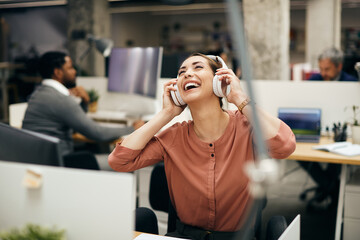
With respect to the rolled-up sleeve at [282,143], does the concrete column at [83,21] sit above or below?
above

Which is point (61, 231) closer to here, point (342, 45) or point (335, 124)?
point (335, 124)

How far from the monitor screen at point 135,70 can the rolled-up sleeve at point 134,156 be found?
66.5 inches

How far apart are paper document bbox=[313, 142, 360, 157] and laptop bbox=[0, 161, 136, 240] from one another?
78.0 inches

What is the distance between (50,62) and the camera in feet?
10.4

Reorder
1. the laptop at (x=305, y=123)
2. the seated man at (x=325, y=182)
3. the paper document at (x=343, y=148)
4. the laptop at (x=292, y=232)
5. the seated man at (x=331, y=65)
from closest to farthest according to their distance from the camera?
the laptop at (x=292, y=232) → the paper document at (x=343, y=148) → the laptop at (x=305, y=123) → the seated man at (x=325, y=182) → the seated man at (x=331, y=65)

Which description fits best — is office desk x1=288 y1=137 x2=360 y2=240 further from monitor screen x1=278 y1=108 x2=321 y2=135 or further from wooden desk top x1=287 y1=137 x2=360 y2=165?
monitor screen x1=278 y1=108 x2=321 y2=135

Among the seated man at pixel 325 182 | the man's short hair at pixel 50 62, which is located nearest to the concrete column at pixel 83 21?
the man's short hair at pixel 50 62

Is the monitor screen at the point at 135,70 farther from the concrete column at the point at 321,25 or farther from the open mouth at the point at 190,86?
the concrete column at the point at 321,25

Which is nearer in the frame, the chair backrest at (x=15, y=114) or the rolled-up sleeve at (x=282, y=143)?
the rolled-up sleeve at (x=282, y=143)

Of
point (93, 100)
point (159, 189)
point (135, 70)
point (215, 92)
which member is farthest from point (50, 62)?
point (215, 92)

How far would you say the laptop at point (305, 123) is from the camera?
303 cm

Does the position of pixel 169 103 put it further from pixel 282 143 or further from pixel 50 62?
pixel 50 62

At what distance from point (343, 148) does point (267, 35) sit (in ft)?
7.29

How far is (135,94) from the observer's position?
11.7 feet
